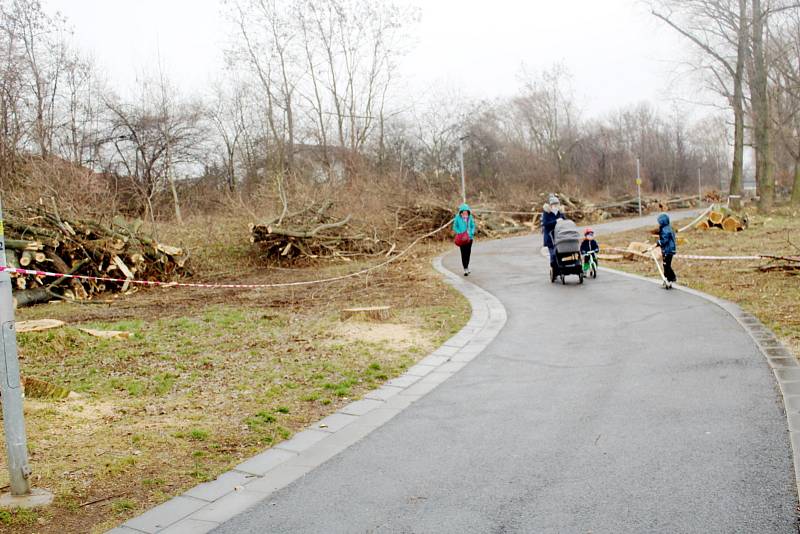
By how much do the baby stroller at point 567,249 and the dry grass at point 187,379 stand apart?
252 cm

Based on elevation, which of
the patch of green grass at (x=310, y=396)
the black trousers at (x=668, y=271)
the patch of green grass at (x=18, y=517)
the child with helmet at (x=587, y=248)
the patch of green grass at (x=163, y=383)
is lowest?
the patch of green grass at (x=310, y=396)

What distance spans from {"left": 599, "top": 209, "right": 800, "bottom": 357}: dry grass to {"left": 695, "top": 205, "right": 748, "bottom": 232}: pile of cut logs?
408 mm

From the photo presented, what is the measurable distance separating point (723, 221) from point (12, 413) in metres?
26.3

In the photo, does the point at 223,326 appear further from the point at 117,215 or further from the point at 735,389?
the point at 117,215

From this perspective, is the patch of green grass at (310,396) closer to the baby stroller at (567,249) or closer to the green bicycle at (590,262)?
the baby stroller at (567,249)

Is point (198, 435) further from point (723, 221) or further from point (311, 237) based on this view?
point (723, 221)

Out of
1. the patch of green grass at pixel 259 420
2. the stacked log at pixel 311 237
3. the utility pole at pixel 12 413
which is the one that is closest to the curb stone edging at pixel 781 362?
the patch of green grass at pixel 259 420

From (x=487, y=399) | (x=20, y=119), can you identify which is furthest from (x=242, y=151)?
(x=487, y=399)

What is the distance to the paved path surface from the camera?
13.3 ft

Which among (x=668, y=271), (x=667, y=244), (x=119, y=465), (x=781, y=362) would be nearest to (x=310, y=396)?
(x=119, y=465)

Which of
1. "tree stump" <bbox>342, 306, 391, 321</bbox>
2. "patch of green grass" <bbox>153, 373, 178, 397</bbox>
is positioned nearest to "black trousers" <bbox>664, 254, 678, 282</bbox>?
"tree stump" <bbox>342, 306, 391, 321</bbox>

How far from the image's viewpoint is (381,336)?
389 inches

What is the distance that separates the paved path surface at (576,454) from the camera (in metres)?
4.04

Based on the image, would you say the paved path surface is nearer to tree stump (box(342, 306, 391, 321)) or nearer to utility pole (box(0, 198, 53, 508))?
utility pole (box(0, 198, 53, 508))
